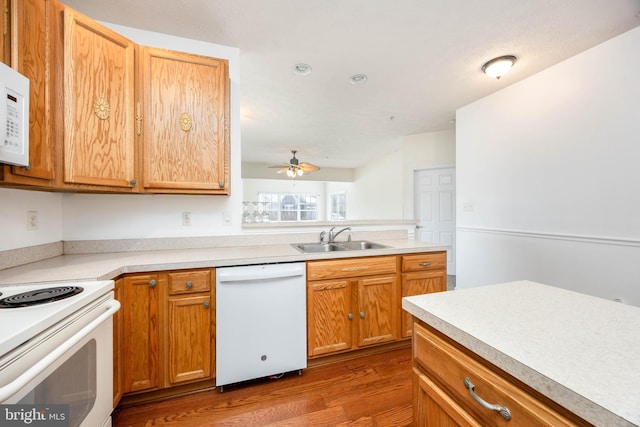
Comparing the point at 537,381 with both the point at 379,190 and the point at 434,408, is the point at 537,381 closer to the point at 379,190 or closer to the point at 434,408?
the point at 434,408

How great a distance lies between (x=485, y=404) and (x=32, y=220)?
2455mm

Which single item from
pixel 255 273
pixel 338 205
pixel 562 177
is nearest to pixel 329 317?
pixel 255 273

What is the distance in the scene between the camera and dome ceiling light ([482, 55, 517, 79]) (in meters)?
2.28

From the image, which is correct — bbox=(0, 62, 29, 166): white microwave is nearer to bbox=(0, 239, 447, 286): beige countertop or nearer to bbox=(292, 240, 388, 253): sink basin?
bbox=(0, 239, 447, 286): beige countertop

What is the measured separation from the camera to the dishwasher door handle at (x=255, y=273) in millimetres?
1650

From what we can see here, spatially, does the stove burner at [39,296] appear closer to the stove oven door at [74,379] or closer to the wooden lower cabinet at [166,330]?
the stove oven door at [74,379]

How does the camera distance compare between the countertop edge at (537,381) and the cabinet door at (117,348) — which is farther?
the cabinet door at (117,348)

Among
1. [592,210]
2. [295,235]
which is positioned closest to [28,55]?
[295,235]

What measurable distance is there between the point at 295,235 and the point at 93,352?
1550mm

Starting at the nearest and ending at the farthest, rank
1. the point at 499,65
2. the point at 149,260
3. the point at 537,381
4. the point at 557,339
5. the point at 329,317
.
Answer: the point at 537,381, the point at 557,339, the point at 149,260, the point at 329,317, the point at 499,65

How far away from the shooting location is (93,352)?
1087 millimetres

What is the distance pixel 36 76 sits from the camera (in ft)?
4.07

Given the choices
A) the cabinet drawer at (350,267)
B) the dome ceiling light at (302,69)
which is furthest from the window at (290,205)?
the cabinet drawer at (350,267)

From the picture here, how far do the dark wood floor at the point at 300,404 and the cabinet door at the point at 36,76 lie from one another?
1.41m
